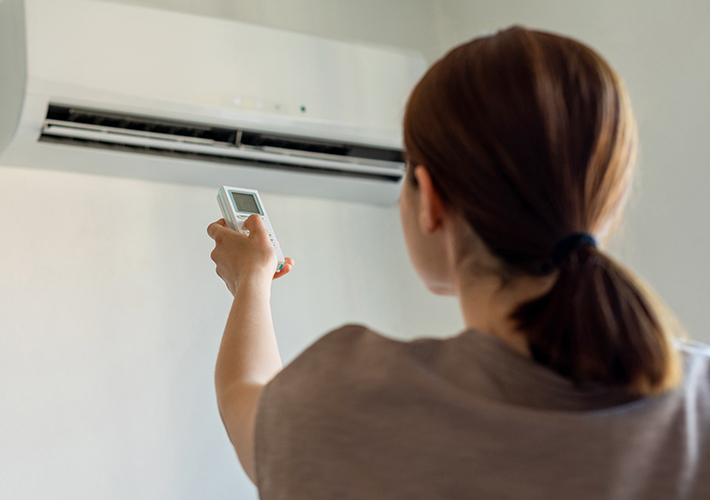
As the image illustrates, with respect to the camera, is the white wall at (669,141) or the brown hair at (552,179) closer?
the brown hair at (552,179)

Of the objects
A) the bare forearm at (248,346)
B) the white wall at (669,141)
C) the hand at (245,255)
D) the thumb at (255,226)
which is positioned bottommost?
the bare forearm at (248,346)

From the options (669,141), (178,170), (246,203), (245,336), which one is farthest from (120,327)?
(669,141)

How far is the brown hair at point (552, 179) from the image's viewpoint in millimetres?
483

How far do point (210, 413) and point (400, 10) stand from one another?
50.1 inches

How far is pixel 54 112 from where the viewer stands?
5.06 feet

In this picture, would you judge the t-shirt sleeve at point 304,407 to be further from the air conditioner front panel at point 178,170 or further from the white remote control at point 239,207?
the air conditioner front panel at point 178,170

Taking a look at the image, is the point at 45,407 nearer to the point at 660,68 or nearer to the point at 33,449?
the point at 33,449

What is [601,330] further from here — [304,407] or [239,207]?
[239,207]

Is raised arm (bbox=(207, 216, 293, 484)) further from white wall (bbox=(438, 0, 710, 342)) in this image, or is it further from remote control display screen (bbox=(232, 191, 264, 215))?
white wall (bbox=(438, 0, 710, 342))

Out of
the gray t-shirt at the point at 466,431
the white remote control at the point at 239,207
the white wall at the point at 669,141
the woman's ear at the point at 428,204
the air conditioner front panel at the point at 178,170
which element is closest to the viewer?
the gray t-shirt at the point at 466,431

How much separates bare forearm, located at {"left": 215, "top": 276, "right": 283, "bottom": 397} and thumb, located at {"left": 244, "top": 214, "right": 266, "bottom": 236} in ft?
0.36

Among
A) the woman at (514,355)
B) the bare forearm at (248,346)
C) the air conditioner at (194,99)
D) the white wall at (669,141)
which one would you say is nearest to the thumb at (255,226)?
the bare forearm at (248,346)

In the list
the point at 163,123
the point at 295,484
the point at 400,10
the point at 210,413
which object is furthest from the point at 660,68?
the point at 295,484

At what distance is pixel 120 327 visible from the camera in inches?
65.2
